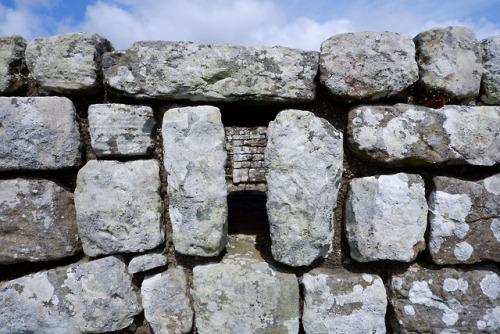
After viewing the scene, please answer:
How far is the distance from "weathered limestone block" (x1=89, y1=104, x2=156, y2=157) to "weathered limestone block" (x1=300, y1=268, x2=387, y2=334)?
1.13 meters

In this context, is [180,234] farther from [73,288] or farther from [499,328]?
[499,328]

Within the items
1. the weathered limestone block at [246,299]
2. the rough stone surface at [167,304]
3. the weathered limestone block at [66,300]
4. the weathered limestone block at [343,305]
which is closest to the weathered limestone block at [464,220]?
the weathered limestone block at [343,305]

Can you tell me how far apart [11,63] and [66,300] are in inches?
48.0

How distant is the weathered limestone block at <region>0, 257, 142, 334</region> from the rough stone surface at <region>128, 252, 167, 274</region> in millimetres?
73

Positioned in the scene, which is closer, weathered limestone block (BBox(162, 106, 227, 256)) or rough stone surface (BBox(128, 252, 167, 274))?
weathered limestone block (BBox(162, 106, 227, 256))

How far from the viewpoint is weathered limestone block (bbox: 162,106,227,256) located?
1.39m

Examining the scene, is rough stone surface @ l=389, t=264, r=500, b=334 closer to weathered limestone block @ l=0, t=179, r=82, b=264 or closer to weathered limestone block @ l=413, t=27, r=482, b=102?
weathered limestone block @ l=413, t=27, r=482, b=102

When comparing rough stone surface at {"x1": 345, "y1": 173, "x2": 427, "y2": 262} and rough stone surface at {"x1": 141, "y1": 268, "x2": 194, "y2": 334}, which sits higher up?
rough stone surface at {"x1": 345, "y1": 173, "x2": 427, "y2": 262}

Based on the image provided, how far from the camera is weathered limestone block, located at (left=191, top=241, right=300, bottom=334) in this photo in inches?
58.0

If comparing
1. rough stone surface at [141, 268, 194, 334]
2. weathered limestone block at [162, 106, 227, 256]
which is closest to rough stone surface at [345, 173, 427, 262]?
weathered limestone block at [162, 106, 227, 256]

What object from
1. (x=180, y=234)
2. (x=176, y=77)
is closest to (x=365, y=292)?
(x=180, y=234)

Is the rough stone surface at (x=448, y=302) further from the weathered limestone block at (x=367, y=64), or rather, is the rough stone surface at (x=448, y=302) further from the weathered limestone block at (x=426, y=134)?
the weathered limestone block at (x=367, y=64)

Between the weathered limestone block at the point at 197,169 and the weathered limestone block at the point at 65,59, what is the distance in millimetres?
440

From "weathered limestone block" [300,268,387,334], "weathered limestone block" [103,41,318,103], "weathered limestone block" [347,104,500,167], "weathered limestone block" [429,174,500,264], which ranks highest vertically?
"weathered limestone block" [103,41,318,103]
